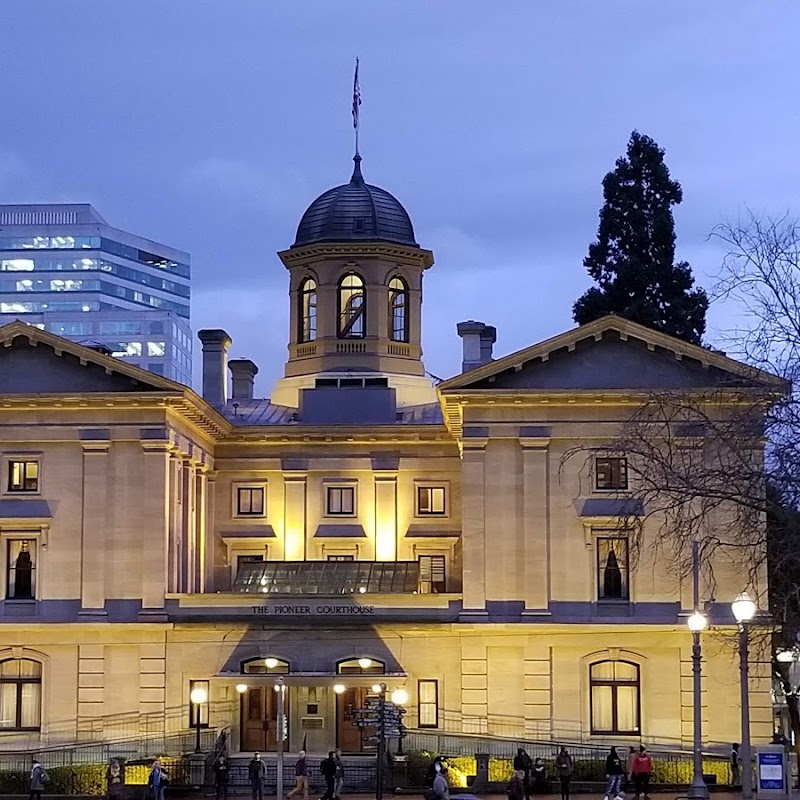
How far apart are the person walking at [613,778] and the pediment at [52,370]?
19.4 metres

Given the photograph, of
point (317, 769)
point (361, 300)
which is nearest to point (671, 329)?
point (361, 300)

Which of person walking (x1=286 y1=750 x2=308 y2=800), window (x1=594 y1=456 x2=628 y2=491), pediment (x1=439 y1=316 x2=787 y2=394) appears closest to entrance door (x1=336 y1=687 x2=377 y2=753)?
person walking (x1=286 y1=750 x2=308 y2=800)

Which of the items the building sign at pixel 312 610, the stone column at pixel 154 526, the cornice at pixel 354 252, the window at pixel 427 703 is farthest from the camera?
the cornice at pixel 354 252

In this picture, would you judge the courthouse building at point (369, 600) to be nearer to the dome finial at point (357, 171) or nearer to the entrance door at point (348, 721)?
the entrance door at point (348, 721)

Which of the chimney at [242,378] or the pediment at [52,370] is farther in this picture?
the chimney at [242,378]

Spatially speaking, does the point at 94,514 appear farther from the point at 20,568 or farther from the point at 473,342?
the point at 473,342

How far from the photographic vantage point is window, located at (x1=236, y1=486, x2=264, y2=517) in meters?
70.0

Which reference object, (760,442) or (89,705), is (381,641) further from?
(760,442)

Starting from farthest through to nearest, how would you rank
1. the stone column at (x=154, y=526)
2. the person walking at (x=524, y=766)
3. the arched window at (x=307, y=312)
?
the arched window at (x=307, y=312), the stone column at (x=154, y=526), the person walking at (x=524, y=766)

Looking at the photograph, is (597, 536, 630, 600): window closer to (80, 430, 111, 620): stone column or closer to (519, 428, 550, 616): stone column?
(519, 428, 550, 616): stone column

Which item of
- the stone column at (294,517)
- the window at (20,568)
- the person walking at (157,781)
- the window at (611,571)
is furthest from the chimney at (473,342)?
the person walking at (157,781)

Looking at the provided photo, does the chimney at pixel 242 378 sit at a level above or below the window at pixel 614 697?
above

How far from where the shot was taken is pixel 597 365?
196ft

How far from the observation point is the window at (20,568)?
198ft
